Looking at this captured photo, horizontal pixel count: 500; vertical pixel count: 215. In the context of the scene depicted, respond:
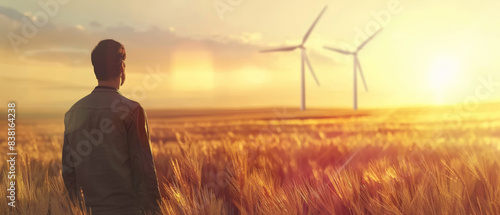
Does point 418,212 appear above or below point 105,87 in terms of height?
below

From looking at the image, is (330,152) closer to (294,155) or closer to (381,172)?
(294,155)

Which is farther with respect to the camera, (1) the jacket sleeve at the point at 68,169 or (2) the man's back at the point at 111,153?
(1) the jacket sleeve at the point at 68,169

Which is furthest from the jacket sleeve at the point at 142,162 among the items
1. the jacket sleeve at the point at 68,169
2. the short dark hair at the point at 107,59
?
the jacket sleeve at the point at 68,169

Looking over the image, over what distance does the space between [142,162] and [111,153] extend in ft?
0.99

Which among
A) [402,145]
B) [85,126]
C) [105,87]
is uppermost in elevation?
[105,87]

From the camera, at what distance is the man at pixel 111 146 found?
391cm

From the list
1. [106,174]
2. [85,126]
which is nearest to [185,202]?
[106,174]

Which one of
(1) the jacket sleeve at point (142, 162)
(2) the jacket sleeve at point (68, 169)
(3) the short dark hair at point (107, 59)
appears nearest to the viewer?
(1) the jacket sleeve at point (142, 162)

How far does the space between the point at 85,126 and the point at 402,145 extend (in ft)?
21.8

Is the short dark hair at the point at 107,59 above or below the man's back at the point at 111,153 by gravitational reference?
above

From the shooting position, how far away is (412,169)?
12.6ft

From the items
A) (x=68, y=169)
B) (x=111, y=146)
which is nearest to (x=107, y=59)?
(x=111, y=146)

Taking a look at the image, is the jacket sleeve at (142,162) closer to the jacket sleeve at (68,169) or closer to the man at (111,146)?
the man at (111,146)

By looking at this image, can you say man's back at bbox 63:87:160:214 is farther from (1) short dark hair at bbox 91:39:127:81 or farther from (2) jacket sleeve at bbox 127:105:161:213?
(1) short dark hair at bbox 91:39:127:81
